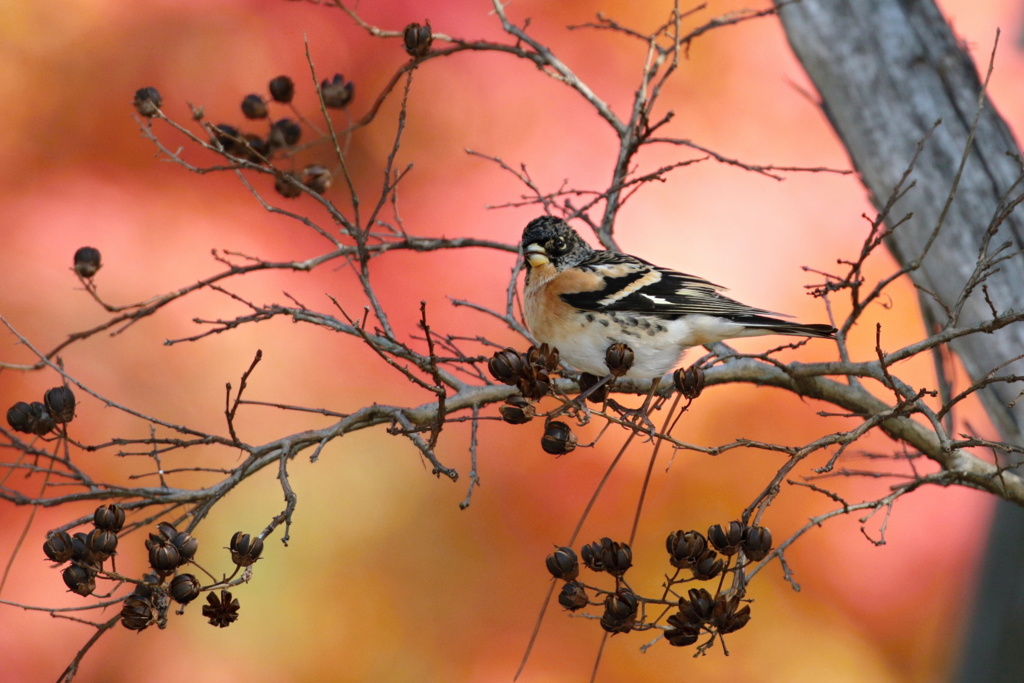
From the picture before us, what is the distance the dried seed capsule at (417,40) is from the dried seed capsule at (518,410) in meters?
0.80

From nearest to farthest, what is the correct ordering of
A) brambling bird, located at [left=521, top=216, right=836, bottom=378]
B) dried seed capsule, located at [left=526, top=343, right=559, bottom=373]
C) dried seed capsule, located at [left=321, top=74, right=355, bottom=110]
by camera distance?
dried seed capsule, located at [left=526, top=343, right=559, bottom=373], brambling bird, located at [left=521, top=216, right=836, bottom=378], dried seed capsule, located at [left=321, top=74, right=355, bottom=110]

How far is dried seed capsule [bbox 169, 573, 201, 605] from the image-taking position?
1558 mm

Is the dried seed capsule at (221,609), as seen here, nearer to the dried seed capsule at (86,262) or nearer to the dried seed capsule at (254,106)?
the dried seed capsule at (86,262)

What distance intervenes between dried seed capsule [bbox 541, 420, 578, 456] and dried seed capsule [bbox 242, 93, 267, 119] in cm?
137

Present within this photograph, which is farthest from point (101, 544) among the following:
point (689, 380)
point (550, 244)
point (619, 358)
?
point (550, 244)

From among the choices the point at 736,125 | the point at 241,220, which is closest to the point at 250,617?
the point at 241,220

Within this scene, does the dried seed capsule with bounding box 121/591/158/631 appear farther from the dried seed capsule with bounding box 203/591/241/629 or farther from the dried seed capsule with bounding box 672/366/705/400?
the dried seed capsule with bounding box 672/366/705/400

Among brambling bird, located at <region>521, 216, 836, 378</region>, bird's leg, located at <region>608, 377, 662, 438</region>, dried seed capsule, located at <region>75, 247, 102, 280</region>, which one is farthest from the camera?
brambling bird, located at <region>521, 216, 836, 378</region>

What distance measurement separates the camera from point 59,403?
5.99 ft

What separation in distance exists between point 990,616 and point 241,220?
3449mm

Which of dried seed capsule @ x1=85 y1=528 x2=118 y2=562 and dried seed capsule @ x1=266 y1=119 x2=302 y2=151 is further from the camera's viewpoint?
dried seed capsule @ x1=266 y1=119 x2=302 y2=151

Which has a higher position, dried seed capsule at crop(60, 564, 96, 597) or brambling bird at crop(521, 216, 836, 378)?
brambling bird at crop(521, 216, 836, 378)

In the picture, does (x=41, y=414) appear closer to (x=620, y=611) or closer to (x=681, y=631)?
(x=620, y=611)

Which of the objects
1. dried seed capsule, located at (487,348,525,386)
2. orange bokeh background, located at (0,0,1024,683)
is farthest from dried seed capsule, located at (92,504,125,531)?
orange bokeh background, located at (0,0,1024,683)
